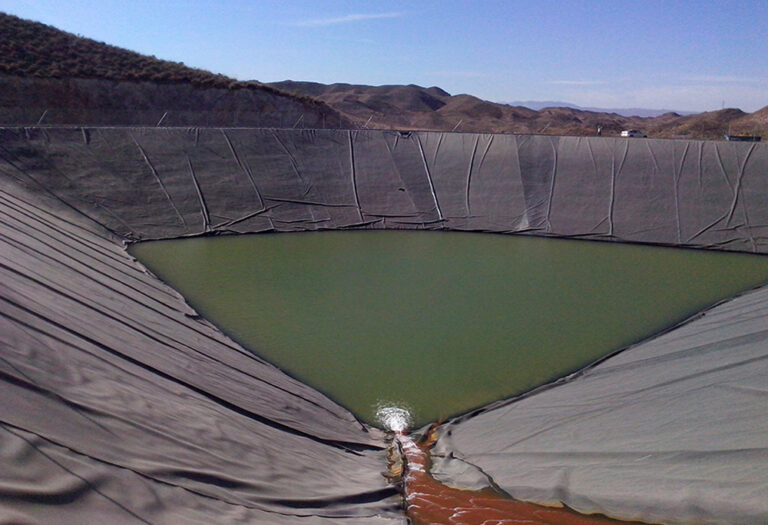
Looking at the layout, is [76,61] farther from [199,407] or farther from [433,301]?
[199,407]

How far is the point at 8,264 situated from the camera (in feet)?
19.5

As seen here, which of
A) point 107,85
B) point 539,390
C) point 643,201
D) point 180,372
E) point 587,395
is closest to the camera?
point 180,372

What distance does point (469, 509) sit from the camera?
4328 millimetres

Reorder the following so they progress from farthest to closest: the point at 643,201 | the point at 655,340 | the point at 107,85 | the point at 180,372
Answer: the point at 107,85 → the point at 643,201 → the point at 655,340 → the point at 180,372

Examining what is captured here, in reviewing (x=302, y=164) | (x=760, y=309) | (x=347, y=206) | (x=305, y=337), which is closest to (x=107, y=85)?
(x=302, y=164)

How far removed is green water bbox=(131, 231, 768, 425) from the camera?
25.7ft

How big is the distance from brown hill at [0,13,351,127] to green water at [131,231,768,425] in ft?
34.3

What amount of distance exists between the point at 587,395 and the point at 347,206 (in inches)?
460

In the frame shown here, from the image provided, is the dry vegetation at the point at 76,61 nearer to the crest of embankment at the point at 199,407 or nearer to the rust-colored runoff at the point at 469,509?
the crest of embankment at the point at 199,407

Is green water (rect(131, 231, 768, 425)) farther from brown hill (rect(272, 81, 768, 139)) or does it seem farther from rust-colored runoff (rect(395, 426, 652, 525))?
brown hill (rect(272, 81, 768, 139))

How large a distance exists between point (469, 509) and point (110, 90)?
22748mm

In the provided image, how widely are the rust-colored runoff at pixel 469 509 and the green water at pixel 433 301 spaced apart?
5.73 ft

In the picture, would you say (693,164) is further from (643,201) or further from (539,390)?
(539,390)

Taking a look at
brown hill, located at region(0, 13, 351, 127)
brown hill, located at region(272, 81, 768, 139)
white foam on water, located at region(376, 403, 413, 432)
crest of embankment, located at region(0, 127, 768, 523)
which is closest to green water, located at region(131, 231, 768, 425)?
white foam on water, located at region(376, 403, 413, 432)
